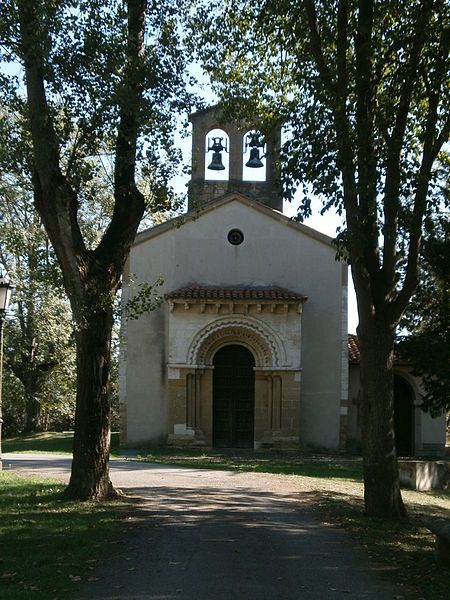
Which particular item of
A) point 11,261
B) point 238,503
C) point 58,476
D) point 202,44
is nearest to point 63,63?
point 202,44

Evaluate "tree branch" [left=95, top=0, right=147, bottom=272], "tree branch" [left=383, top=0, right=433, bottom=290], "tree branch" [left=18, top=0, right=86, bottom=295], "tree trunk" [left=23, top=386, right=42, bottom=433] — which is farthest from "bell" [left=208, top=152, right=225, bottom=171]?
"tree branch" [left=383, top=0, right=433, bottom=290]

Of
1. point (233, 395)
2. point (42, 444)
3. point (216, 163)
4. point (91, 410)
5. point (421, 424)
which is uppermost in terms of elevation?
point (216, 163)

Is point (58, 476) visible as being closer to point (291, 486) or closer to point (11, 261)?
point (291, 486)

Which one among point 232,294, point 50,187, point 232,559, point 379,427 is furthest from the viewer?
point 232,294

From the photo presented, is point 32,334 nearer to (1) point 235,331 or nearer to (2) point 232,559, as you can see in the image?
(1) point 235,331

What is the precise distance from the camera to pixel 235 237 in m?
28.1

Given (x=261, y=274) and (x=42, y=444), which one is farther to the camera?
(x=42, y=444)

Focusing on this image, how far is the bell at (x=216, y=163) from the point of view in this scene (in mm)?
27509

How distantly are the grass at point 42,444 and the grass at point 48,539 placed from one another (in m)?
13.2

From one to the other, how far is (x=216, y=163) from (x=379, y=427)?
17.7 metres

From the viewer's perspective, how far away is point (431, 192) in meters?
11.2

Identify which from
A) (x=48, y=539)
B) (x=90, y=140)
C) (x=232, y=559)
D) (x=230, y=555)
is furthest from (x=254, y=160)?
(x=232, y=559)

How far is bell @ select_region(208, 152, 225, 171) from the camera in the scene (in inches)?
1083

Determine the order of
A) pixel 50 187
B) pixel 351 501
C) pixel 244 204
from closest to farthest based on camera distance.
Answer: pixel 50 187 → pixel 351 501 → pixel 244 204
